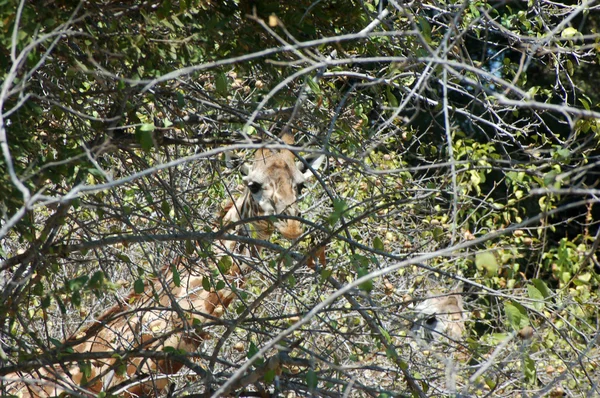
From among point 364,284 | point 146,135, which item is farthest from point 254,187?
point 364,284

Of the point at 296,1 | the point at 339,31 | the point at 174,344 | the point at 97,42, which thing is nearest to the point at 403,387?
the point at 174,344

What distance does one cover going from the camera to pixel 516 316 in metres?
2.27

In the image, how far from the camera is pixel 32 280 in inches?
108

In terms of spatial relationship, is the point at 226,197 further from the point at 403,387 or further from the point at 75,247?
the point at 75,247

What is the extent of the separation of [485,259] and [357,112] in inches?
92.7

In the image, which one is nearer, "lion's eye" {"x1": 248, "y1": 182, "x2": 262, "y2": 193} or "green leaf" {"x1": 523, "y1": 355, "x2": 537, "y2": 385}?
"green leaf" {"x1": 523, "y1": 355, "x2": 537, "y2": 385}

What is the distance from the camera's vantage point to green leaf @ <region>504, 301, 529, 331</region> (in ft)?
7.39

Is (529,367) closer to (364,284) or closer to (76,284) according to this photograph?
(364,284)

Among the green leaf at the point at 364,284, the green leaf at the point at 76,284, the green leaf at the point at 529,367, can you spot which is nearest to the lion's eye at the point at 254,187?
the green leaf at the point at 364,284

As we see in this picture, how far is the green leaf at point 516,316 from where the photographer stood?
2.25 meters

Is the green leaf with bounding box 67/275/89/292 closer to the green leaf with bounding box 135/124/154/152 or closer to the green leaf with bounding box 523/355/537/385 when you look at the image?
the green leaf with bounding box 135/124/154/152

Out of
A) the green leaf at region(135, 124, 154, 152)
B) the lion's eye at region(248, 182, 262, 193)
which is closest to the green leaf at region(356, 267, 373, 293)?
the green leaf at region(135, 124, 154, 152)

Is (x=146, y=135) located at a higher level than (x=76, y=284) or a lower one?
higher

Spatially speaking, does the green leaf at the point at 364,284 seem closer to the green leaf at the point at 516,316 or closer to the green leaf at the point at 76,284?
the green leaf at the point at 516,316
